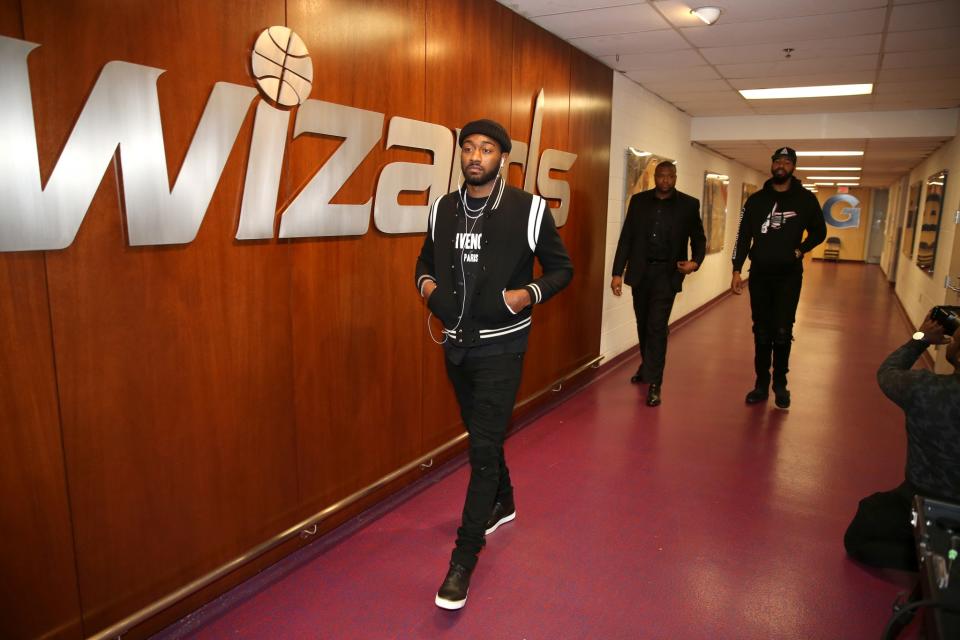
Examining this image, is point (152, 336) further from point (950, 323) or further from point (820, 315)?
point (820, 315)

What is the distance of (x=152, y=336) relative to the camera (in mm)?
1923

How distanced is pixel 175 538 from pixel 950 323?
2733mm

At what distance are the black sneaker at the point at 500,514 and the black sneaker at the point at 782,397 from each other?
2.70m

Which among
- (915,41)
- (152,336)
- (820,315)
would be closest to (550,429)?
(152,336)

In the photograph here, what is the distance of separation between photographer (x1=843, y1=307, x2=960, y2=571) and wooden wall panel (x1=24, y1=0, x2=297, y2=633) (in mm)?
2171

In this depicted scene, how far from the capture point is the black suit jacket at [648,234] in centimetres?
462

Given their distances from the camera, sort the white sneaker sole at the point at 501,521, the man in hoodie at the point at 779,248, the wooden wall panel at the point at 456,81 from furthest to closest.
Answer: the man in hoodie at the point at 779,248
the wooden wall panel at the point at 456,81
the white sneaker sole at the point at 501,521

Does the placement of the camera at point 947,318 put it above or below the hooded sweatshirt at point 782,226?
below

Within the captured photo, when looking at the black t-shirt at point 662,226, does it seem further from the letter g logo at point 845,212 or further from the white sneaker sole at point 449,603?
the letter g logo at point 845,212

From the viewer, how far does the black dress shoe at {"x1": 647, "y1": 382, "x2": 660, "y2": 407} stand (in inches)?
184

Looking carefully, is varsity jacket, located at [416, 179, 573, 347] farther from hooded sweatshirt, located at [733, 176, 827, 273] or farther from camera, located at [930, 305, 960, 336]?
hooded sweatshirt, located at [733, 176, 827, 273]

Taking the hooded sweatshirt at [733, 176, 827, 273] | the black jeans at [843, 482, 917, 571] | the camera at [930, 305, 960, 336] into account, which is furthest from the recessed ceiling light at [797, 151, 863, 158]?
the black jeans at [843, 482, 917, 571]

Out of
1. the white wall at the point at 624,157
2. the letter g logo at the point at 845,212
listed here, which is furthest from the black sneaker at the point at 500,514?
the letter g logo at the point at 845,212

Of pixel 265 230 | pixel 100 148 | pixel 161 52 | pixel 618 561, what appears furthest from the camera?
pixel 618 561
